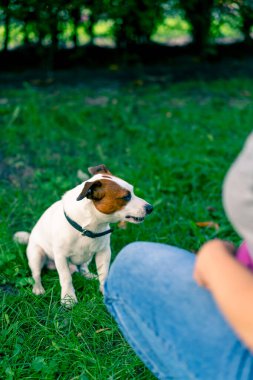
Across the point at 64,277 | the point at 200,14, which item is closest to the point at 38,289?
the point at 64,277

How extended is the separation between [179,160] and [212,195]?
A: 25.1 inches

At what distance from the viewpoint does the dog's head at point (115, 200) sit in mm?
2928

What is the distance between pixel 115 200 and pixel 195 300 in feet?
4.63

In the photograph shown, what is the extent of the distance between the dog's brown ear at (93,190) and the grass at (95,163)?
548 mm

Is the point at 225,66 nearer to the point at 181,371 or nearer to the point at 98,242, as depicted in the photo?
the point at 98,242

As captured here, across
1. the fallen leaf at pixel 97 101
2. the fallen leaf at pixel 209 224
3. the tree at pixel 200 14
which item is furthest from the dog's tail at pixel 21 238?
the tree at pixel 200 14

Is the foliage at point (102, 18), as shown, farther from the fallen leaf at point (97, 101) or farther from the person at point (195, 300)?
the person at point (195, 300)

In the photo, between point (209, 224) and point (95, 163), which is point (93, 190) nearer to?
point (209, 224)

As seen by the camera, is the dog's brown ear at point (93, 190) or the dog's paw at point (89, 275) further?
the dog's paw at point (89, 275)

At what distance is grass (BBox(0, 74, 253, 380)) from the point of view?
8.70ft

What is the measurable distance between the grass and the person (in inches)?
32.8

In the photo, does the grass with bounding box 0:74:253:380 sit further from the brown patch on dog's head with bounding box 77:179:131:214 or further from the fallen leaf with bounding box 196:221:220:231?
the brown patch on dog's head with bounding box 77:179:131:214

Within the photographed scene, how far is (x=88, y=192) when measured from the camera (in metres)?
2.89

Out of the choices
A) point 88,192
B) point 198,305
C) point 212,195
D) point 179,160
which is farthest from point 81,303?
point 179,160
